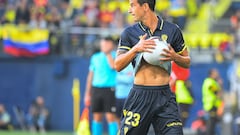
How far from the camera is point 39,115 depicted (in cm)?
2530

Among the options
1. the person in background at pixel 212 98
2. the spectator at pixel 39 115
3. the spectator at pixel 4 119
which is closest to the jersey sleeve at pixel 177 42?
the person in background at pixel 212 98

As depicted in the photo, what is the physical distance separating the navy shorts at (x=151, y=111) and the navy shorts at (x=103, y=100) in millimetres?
6465

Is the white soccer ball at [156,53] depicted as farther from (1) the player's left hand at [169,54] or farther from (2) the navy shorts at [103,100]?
(2) the navy shorts at [103,100]

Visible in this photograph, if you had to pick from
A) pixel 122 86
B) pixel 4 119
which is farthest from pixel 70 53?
pixel 122 86

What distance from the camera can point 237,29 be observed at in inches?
965

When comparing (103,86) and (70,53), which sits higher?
(103,86)

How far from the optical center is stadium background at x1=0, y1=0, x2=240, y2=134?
80.5 feet

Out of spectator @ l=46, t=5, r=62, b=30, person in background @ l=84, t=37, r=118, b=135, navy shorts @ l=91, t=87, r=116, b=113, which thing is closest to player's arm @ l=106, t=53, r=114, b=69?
person in background @ l=84, t=37, r=118, b=135

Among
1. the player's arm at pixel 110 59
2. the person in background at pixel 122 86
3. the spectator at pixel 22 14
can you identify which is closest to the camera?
the person in background at pixel 122 86

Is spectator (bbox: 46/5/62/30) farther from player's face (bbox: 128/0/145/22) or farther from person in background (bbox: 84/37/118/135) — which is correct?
player's face (bbox: 128/0/145/22)

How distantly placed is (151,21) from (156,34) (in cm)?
16

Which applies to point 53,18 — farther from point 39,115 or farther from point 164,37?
point 164,37

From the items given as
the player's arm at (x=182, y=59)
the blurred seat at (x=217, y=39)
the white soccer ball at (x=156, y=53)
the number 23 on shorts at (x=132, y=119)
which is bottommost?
the blurred seat at (x=217, y=39)

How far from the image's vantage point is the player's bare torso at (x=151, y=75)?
992cm
